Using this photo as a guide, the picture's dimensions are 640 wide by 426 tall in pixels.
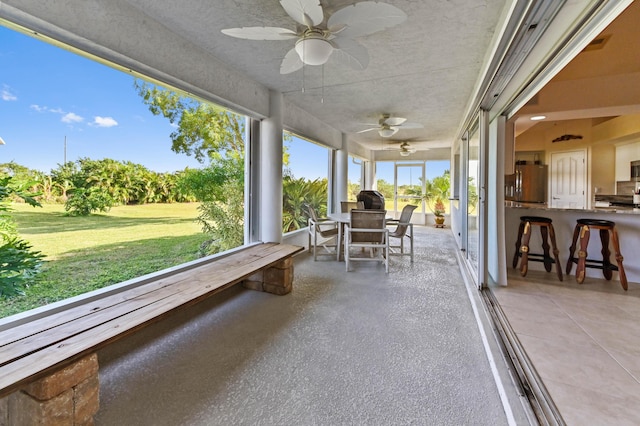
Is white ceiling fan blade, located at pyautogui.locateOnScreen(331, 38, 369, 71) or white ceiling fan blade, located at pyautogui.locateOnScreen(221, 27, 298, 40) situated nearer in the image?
white ceiling fan blade, located at pyautogui.locateOnScreen(221, 27, 298, 40)

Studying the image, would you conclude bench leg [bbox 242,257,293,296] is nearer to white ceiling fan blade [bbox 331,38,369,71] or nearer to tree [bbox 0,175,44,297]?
tree [bbox 0,175,44,297]

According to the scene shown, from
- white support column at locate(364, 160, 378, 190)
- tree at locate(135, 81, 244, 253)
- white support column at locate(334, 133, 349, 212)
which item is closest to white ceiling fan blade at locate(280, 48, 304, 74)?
tree at locate(135, 81, 244, 253)

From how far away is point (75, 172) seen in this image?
2.05 metres

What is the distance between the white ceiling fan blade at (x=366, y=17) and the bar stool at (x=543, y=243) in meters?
2.89

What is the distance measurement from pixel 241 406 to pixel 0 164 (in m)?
2.03

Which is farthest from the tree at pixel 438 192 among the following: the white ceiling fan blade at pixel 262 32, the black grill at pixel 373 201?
the white ceiling fan blade at pixel 262 32

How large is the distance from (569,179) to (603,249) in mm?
3836

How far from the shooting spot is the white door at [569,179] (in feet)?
19.0

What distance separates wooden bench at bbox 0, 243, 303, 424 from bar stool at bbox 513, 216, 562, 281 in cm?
338

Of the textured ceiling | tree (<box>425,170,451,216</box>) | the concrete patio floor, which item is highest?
the textured ceiling

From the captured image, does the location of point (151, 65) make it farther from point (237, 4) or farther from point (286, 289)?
point (286, 289)

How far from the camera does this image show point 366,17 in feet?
5.16

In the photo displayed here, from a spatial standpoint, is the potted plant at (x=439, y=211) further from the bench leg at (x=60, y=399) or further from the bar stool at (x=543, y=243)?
the bench leg at (x=60, y=399)

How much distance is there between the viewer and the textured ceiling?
6.50 feet
